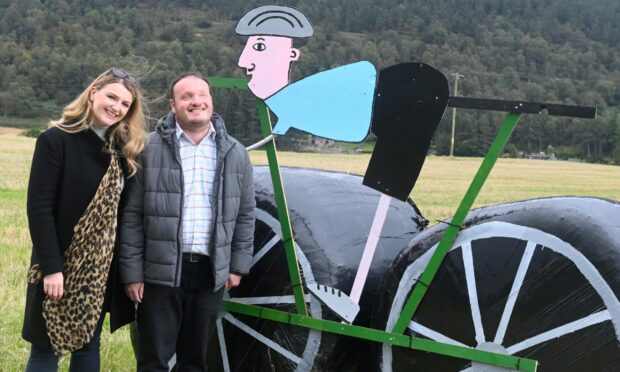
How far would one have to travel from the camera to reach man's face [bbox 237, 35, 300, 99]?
3.64 meters

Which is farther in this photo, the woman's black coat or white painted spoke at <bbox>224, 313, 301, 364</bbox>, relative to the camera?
white painted spoke at <bbox>224, 313, 301, 364</bbox>

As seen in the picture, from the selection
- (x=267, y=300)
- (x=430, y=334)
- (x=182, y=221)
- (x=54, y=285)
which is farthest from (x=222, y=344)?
(x=430, y=334)

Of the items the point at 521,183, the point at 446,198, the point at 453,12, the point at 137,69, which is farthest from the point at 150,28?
the point at 137,69

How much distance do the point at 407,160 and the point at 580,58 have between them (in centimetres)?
12467

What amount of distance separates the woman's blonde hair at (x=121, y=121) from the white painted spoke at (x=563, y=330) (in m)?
1.91

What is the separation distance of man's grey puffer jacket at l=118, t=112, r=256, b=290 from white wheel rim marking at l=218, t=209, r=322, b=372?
49 centimetres

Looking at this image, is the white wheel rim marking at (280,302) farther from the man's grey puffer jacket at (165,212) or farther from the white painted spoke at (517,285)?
the white painted spoke at (517,285)

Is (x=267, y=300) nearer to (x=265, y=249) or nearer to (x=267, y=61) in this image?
(x=265, y=249)

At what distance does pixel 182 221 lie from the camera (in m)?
3.40

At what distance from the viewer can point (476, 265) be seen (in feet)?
10.6

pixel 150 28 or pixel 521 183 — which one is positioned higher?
pixel 150 28

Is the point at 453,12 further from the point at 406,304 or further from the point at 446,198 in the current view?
the point at 406,304

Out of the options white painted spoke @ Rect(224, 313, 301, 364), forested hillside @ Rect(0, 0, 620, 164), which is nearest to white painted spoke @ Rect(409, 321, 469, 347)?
white painted spoke @ Rect(224, 313, 301, 364)

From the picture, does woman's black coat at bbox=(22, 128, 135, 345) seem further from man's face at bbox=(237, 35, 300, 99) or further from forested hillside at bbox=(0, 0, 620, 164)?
forested hillside at bbox=(0, 0, 620, 164)
